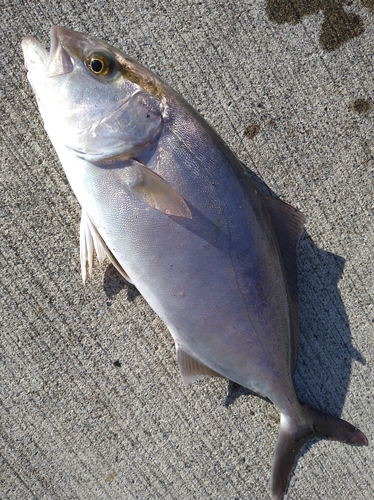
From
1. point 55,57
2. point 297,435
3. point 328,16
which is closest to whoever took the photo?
point 55,57

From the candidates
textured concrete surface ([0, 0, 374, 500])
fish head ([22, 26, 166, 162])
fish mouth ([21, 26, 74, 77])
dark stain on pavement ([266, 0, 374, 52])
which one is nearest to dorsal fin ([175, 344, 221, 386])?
textured concrete surface ([0, 0, 374, 500])

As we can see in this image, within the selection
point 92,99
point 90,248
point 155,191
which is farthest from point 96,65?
point 90,248

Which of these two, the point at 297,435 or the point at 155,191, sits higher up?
the point at 155,191

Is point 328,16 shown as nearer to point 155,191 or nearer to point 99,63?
point 99,63

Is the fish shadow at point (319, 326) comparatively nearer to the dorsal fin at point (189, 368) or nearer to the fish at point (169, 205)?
the fish at point (169, 205)

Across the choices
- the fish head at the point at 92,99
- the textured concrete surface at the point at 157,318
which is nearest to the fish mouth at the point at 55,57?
the fish head at the point at 92,99

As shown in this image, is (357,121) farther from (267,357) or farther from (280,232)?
(267,357)
